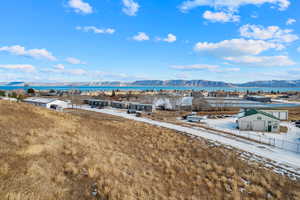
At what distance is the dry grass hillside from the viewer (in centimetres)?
676

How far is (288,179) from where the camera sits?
12156 mm

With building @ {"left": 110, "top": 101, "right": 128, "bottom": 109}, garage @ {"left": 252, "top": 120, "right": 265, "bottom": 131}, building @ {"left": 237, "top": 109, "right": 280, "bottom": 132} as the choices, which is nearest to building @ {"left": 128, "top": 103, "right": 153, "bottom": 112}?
building @ {"left": 110, "top": 101, "right": 128, "bottom": 109}

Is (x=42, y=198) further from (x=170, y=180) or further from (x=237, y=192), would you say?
(x=237, y=192)

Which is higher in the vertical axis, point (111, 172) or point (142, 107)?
point (111, 172)

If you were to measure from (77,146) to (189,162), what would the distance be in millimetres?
8677

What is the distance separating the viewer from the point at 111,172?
29.0 feet

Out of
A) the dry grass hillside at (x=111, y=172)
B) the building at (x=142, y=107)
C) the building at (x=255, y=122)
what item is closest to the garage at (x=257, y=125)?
the building at (x=255, y=122)

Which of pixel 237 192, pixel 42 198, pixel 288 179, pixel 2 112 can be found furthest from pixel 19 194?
pixel 288 179

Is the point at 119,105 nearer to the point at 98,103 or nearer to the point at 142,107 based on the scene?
the point at 98,103

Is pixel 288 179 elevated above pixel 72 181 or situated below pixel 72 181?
below

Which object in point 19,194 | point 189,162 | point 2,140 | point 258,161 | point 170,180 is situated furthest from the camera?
point 258,161

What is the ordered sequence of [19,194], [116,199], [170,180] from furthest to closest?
[170,180]
[116,199]
[19,194]

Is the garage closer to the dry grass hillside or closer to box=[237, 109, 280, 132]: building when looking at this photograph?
box=[237, 109, 280, 132]: building

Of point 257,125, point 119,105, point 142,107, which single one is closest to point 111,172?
point 257,125
